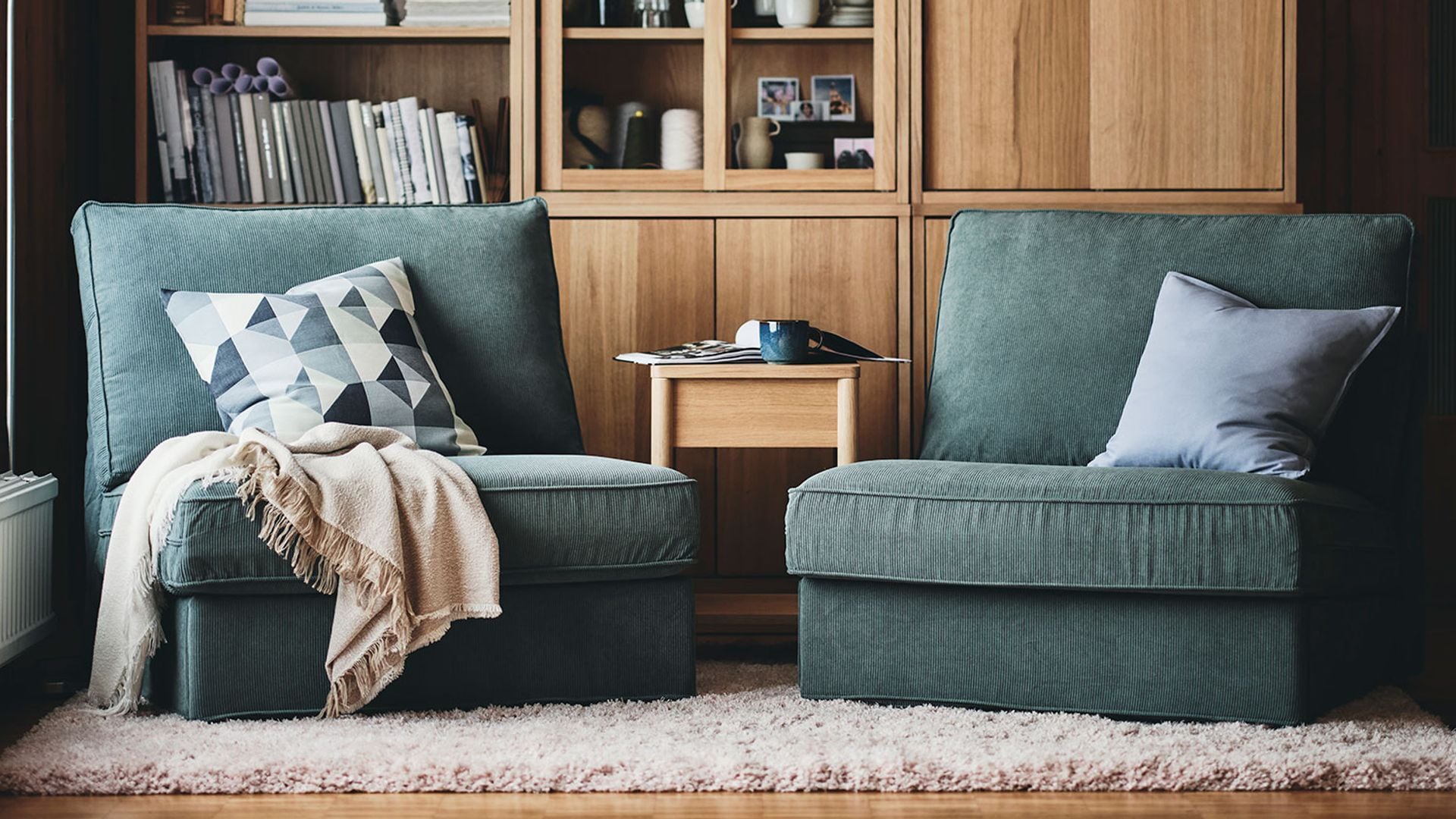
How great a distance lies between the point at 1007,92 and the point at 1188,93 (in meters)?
0.39

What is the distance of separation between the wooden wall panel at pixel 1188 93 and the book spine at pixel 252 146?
188cm

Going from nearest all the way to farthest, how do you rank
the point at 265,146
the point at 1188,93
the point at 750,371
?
the point at 750,371 → the point at 1188,93 → the point at 265,146

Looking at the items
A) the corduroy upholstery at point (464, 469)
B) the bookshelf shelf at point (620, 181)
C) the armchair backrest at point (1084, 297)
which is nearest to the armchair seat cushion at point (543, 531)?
the corduroy upholstery at point (464, 469)

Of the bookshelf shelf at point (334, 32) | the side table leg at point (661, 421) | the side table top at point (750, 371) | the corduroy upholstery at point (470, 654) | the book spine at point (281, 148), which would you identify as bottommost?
the corduroy upholstery at point (470, 654)

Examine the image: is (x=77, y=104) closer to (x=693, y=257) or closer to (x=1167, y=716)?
(x=693, y=257)

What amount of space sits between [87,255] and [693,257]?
1.22 m

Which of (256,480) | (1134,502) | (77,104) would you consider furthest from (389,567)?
(77,104)

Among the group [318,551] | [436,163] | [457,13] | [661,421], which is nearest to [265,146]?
[436,163]

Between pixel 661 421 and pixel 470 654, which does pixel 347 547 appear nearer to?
pixel 470 654

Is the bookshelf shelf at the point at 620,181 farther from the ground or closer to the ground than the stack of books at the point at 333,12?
closer to the ground

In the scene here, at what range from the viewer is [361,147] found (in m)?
3.10

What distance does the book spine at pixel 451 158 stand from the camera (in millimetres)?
3115

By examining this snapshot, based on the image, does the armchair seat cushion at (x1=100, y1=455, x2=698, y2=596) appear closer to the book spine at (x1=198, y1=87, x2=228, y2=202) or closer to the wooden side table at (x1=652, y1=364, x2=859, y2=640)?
the wooden side table at (x1=652, y1=364, x2=859, y2=640)

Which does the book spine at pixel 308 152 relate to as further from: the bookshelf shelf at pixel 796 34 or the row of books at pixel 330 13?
the bookshelf shelf at pixel 796 34
